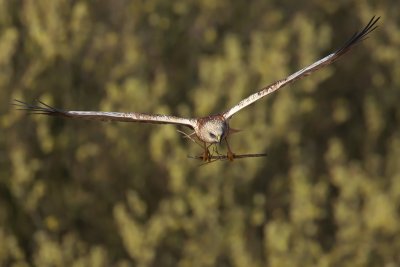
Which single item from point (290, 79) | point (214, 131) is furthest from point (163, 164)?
point (214, 131)

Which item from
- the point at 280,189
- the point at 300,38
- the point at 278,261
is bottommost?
the point at 278,261

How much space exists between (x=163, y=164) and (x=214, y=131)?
10.0 m

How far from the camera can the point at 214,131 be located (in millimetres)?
7711

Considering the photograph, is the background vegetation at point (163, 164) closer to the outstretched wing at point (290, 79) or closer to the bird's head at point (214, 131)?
the outstretched wing at point (290, 79)

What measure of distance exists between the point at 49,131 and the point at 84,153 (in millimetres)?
894

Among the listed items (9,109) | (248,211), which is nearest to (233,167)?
(248,211)

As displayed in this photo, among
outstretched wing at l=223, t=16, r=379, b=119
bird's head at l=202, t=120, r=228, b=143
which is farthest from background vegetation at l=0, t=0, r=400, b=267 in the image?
bird's head at l=202, t=120, r=228, b=143

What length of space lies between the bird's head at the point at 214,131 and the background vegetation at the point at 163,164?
29.2 ft

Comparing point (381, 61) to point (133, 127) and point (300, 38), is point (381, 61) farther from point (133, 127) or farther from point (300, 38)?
point (133, 127)

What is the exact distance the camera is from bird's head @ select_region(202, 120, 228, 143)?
7649 millimetres

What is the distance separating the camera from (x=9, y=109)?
1709 centimetres

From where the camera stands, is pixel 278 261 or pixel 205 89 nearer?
pixel 278 261

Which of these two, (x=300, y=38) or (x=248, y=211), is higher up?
(x=300, y=38)

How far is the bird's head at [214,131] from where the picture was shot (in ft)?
25.1
